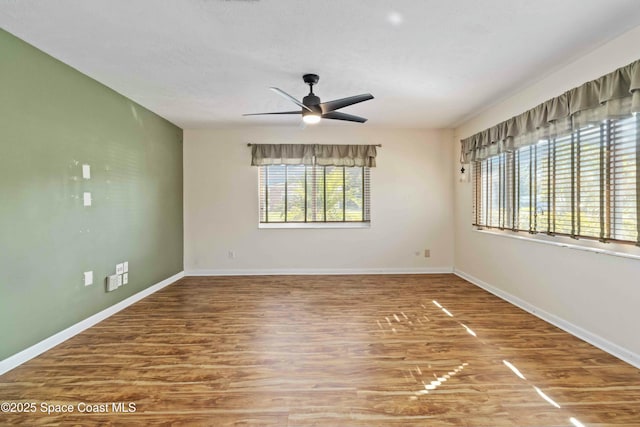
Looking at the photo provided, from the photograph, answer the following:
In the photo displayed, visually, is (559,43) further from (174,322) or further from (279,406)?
(174,322)

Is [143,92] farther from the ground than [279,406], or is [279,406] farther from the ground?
[143,92]

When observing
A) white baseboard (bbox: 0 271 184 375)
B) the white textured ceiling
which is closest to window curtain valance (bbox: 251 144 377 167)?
the white textured ceiling

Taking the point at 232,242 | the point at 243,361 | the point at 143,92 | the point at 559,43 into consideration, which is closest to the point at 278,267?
the point at 232,242

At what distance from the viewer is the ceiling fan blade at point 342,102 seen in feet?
9.14

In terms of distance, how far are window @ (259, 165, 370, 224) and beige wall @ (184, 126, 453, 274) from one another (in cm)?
23

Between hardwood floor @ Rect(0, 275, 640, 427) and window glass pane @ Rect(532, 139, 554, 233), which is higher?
window glass pane @ Rect(532, 139, 554, 233)

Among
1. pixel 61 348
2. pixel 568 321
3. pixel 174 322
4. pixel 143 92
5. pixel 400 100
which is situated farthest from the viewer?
pixel 400 100

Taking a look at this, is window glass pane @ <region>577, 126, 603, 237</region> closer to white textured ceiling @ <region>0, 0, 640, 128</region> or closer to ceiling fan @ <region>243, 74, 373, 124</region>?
white textured ceiling @ <region>0, 0, 640, 128</region>

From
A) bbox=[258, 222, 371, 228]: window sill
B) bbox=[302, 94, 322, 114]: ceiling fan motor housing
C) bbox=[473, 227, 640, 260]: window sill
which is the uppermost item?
bbox=[302, 94, 322, 114]: ceiling fan motor housing

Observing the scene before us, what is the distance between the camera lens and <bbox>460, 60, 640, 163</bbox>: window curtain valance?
7.27 ft

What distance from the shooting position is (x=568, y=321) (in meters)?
2.78

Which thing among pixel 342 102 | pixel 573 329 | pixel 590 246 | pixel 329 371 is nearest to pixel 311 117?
pixel 342 102

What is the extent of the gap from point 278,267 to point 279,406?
11.1 ft

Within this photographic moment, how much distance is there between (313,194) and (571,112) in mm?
3582
